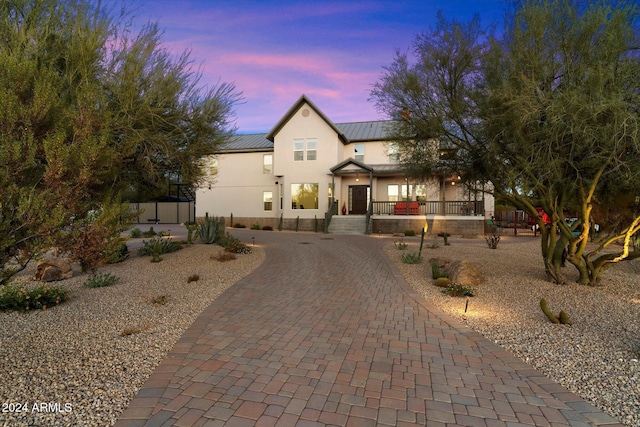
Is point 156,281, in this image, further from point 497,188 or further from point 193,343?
point 497,188

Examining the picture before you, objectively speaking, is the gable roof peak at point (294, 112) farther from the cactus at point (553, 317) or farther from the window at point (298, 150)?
the cactus at point (553, 317)

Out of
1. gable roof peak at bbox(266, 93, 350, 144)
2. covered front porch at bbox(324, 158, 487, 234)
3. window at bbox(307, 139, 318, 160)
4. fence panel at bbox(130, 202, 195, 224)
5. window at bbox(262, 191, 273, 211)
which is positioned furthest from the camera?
fence panel at bbox(130, 202, 195, 224)

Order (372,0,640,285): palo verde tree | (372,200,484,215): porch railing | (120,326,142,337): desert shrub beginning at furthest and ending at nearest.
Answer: (372,200,484,215): porch railing, (372,0,640,285): palo verde tree, (120,326,142,337): desert shrub

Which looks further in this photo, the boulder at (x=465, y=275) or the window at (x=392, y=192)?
the window at (x=392, y=192)

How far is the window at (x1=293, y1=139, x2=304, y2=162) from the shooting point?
24.4 meters

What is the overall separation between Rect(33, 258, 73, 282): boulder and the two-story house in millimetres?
14468

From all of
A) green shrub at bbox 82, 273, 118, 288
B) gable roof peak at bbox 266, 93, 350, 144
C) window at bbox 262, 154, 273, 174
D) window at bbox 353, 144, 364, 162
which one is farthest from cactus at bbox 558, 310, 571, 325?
window at bbox 262, 154, 273, 174

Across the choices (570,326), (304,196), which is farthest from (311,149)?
(570,326)

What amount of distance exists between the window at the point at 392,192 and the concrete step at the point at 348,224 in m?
3.22

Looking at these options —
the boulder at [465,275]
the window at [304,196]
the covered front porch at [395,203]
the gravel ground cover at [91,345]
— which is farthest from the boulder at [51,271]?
the window at [304,196]

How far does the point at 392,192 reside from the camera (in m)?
25.3

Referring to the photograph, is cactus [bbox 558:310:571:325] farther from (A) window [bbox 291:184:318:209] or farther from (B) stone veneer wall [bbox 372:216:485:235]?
(A) window [bbox 291:184:318:209]

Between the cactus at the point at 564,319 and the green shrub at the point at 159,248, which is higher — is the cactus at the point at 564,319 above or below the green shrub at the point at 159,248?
below

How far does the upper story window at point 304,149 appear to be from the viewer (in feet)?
79.2
